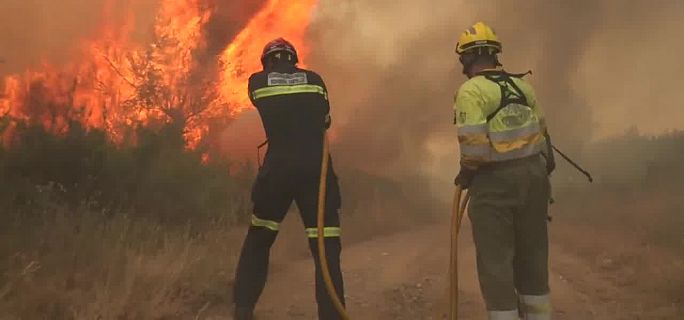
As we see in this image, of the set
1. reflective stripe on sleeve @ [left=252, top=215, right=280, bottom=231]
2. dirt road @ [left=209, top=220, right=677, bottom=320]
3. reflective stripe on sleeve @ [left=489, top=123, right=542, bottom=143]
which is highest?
reflective stripe on sleeve @ [left=489, top=123, right=542, bottom=143]

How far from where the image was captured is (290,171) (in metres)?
4.31

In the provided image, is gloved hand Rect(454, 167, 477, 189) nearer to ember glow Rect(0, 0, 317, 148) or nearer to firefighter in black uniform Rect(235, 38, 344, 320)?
firefighter in black uniform Rect(235, 38, 344, 320)

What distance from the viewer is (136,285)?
4770 mm

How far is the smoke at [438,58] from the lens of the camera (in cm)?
1249

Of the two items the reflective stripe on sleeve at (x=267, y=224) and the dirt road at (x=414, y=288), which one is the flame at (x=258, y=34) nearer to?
the dirt road at (x=414, y=288)

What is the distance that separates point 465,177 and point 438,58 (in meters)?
9.43

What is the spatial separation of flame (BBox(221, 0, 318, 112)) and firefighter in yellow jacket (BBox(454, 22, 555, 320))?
6953 mm

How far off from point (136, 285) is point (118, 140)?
405 centimetres

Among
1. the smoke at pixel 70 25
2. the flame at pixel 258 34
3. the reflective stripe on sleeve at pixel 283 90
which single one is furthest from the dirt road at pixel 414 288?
the smoke at pixel 70 25

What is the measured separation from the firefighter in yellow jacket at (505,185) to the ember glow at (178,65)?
6.93 meters

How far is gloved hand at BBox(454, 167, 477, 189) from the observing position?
3975mm

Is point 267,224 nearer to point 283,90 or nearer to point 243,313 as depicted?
point 243,313

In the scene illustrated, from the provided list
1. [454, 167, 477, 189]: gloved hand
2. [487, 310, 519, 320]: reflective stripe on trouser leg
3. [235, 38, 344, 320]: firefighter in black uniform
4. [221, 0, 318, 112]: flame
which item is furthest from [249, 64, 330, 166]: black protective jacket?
[221, 0, 318, 112]: flame

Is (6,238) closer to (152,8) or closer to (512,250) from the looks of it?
(512,250)
